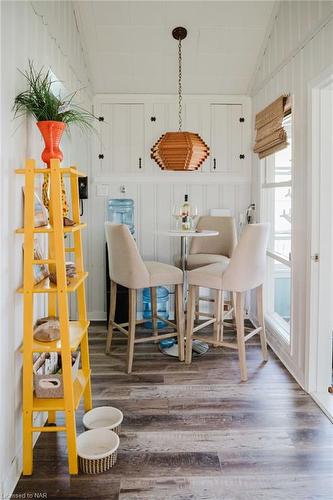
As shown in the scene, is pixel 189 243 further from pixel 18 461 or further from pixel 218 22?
pixel 18 461

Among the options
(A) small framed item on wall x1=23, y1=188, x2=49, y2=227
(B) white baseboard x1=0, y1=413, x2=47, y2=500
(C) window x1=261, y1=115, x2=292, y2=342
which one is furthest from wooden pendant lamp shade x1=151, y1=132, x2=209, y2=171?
(B) white baseboard x1=0, y1=413, x2=47, y2=500

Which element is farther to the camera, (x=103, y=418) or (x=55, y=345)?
(x=103, y=418)

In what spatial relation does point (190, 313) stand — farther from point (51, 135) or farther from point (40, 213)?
point (51, 135)

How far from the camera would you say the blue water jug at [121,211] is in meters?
4.25

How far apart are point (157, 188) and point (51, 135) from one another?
2.34 meters

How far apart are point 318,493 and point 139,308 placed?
9.16 ft

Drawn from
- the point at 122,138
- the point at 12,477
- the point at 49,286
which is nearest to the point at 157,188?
the point at 122,138

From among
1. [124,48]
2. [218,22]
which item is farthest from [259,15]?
[124,48]

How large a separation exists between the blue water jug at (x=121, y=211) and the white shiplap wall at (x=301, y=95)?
1.75m

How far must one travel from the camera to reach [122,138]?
423cm

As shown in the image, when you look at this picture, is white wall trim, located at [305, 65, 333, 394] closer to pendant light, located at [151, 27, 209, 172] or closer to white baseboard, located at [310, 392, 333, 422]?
white baseboard, located at [310, 392, 333, 422]

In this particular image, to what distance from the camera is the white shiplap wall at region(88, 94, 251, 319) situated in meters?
4.23

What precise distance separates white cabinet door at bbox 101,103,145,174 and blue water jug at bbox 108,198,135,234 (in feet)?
0.98

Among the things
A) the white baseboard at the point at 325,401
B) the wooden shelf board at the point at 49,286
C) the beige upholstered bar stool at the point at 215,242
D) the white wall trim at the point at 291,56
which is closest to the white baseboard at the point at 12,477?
the wooden shelf board at the point at 49,286
